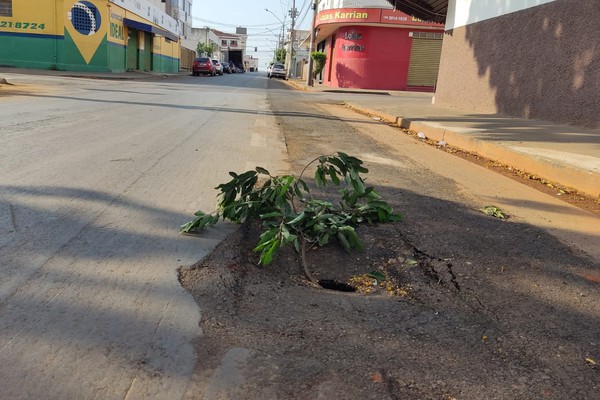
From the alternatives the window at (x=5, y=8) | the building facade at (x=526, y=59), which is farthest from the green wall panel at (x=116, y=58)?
the building facade at (x=526, y=59)

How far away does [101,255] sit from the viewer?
3.29m

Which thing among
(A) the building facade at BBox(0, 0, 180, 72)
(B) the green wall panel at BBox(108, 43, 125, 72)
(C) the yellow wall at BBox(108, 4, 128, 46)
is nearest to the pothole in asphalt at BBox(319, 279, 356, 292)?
(A) the building facade at BBox(0, 0, 180, 72)

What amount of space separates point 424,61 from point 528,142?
24920mm

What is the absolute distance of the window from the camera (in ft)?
96.4

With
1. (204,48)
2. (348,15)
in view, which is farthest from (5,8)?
(204,48)

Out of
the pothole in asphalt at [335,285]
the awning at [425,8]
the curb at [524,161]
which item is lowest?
the pothole in asphalt at [335,285]

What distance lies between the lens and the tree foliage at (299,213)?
141 inches

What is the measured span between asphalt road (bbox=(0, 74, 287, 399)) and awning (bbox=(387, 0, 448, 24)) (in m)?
14.3

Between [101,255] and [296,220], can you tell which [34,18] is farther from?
[296,220]

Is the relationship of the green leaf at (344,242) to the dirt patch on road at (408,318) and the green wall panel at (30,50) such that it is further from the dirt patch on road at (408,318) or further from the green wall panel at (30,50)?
the green wall panel at (30,50)

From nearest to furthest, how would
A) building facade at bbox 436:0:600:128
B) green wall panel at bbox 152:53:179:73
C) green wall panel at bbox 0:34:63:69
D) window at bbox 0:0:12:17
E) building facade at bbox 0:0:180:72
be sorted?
building facade at bbox 436:0:600:128, building facade at bbox 0:0:180:72, window at bbox 0:0:12:17, green wall panel at bbox 0:34:63:69, green wall panel at bbox 152:53:179:73

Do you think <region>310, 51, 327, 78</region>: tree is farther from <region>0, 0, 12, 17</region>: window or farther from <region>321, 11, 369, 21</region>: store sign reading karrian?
<region>0, 0, 12, 17</region>: window

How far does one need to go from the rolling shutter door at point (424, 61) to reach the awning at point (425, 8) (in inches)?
335

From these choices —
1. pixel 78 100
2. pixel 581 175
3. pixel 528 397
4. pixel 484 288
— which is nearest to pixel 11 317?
pixel 528 397
